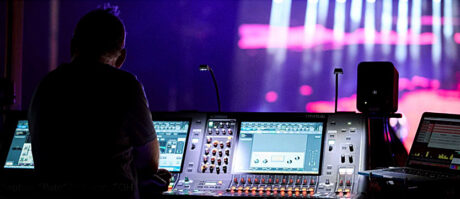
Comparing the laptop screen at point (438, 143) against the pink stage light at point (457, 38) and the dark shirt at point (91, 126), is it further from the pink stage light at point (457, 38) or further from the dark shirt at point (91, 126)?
the pink stage light at point (457, 38)

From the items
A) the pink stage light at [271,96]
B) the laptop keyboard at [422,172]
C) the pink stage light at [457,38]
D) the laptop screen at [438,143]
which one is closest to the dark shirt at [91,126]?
the laptop keyboard at [422,172]

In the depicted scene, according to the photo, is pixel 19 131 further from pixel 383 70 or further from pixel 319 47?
pixel 319 47

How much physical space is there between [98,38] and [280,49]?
7.22 ft

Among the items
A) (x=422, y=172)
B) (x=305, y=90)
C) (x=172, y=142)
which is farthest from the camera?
(x=305, y=90)

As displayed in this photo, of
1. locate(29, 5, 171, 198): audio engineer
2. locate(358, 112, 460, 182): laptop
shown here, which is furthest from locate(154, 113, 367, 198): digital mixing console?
locate(29, 5, 171, 198): audio engineer

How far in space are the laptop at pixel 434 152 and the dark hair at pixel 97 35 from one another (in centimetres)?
107

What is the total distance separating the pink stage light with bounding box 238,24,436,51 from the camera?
364 centimetres

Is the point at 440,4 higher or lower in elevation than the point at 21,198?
higher

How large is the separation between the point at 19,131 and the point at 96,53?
3.68 feet

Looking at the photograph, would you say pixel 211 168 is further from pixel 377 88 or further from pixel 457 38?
pixel 457 38

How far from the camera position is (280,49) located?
3777 millimetres

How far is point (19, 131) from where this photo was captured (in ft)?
8.57

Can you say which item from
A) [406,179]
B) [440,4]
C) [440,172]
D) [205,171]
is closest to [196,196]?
[205,171]

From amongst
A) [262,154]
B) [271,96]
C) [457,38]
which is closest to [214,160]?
[262,154]
